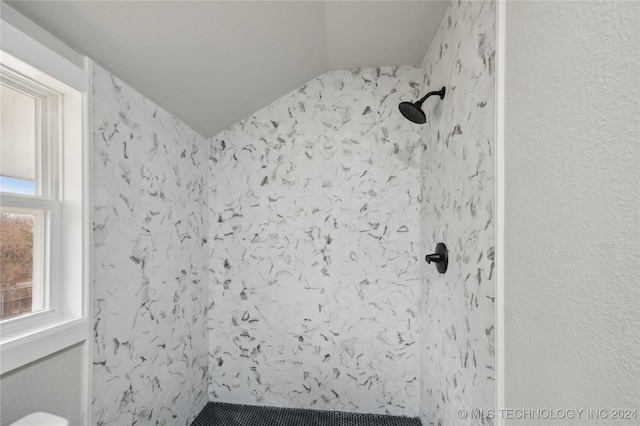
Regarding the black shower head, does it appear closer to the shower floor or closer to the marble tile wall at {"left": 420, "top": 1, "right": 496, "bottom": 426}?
the marble tile wall at {"left": 420, "top": 1, "right": 496, "bottom": 426}

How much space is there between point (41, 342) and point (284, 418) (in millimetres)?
1508

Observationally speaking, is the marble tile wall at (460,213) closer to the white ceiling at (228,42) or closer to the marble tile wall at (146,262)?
the white ceiling at (228,42)

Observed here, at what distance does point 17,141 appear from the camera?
3.39 ft

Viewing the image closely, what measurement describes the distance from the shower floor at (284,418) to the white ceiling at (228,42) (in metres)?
1.88

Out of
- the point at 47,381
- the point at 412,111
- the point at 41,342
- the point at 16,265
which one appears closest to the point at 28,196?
the point at 16,265

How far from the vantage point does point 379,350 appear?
6.62 ft

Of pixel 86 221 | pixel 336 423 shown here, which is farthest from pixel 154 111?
pixel 336 423

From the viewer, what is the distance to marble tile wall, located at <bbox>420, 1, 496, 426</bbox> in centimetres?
102

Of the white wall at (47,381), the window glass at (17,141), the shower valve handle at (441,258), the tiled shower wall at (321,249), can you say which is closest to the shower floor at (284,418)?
the tiled shower wall at (321,249)

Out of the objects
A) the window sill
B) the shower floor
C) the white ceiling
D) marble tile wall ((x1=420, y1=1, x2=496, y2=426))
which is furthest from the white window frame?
marble tile wall ((x1=420, y1=1, x2=496, y2=426))

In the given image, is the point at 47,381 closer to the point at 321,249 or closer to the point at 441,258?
the point at 321,249

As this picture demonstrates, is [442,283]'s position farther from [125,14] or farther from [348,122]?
[125,14]

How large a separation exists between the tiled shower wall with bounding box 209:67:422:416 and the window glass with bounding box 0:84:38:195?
1.10m

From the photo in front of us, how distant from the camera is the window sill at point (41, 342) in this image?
88 cm
